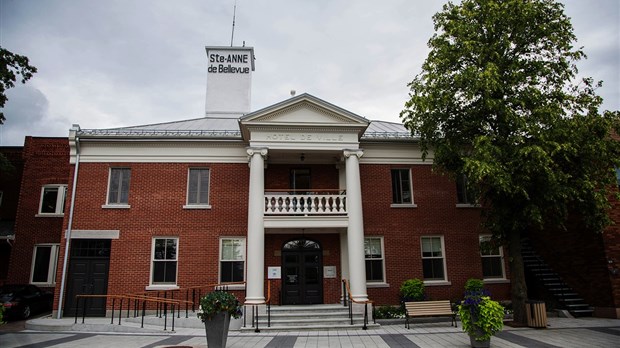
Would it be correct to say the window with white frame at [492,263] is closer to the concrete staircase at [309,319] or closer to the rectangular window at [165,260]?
the concrete staircase at [309,319]

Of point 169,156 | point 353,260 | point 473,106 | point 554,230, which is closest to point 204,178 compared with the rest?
point 169,156

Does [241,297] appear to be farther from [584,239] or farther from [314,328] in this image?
[584,239]

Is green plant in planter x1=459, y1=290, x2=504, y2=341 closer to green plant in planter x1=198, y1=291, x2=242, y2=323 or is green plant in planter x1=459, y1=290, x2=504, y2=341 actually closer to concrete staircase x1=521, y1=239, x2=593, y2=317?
green plant in planter x1=198, y1=291, x2=242, y2=323

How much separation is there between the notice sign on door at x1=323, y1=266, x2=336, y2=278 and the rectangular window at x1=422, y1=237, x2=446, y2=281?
3885 mm

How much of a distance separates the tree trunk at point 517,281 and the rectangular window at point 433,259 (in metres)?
3.84

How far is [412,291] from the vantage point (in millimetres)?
15250

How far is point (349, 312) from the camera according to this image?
1435cm

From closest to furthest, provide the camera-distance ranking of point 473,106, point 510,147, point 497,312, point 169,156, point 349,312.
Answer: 1. point 497,312
2. point 510,147
3. point 473,106
4. point 349,312
5. point 169,156

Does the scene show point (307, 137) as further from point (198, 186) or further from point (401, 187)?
point (198, 186)

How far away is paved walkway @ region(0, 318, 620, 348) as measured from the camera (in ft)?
36.2

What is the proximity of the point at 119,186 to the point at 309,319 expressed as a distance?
9.72 m

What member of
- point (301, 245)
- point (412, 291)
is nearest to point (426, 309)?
point (412, 291)

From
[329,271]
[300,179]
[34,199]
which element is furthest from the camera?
[34,199]

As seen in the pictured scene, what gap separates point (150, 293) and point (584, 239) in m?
17.4
